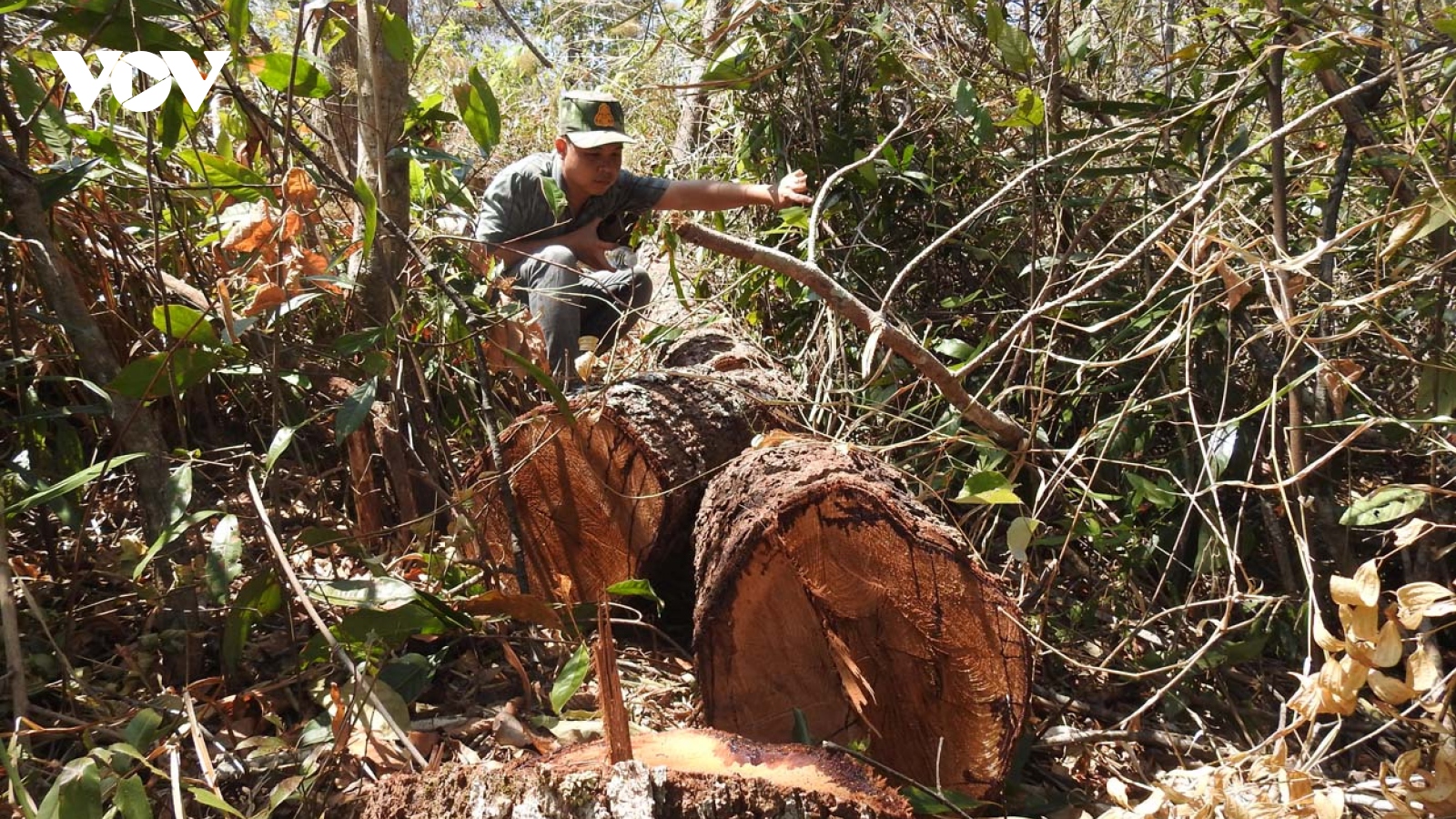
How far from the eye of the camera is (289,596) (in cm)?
206

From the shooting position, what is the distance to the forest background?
5.98 ft

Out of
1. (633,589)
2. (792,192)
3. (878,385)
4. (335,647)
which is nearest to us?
(335,647)

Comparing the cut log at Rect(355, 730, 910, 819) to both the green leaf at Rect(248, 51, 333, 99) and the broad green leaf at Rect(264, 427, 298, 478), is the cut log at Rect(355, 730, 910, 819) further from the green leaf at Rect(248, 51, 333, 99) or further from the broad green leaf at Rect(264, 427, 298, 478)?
the green leaf at Rect(248, 51, 333, 99)

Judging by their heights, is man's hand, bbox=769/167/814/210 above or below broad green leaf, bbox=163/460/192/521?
above

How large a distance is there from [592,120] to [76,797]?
2217 millimetres

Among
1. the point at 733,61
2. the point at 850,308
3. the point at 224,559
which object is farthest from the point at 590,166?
the point at 224,559

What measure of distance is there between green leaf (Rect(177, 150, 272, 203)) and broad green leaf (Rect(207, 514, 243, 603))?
606 mm

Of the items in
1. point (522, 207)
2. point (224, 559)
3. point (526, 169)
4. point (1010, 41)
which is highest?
point (1010, 41)

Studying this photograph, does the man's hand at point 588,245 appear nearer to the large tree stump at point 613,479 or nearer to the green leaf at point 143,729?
the large tree stump at point 613,479

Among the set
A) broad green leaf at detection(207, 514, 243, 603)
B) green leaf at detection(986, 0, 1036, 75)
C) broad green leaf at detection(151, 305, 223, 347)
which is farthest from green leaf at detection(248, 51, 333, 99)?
green leaf at detection(986, 0, 1036, 75)

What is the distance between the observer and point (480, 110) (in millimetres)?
2178

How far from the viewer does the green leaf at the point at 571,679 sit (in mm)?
1866

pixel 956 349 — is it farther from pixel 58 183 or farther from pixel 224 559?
pixel 58 183

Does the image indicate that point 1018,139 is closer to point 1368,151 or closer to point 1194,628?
point 1368,151
